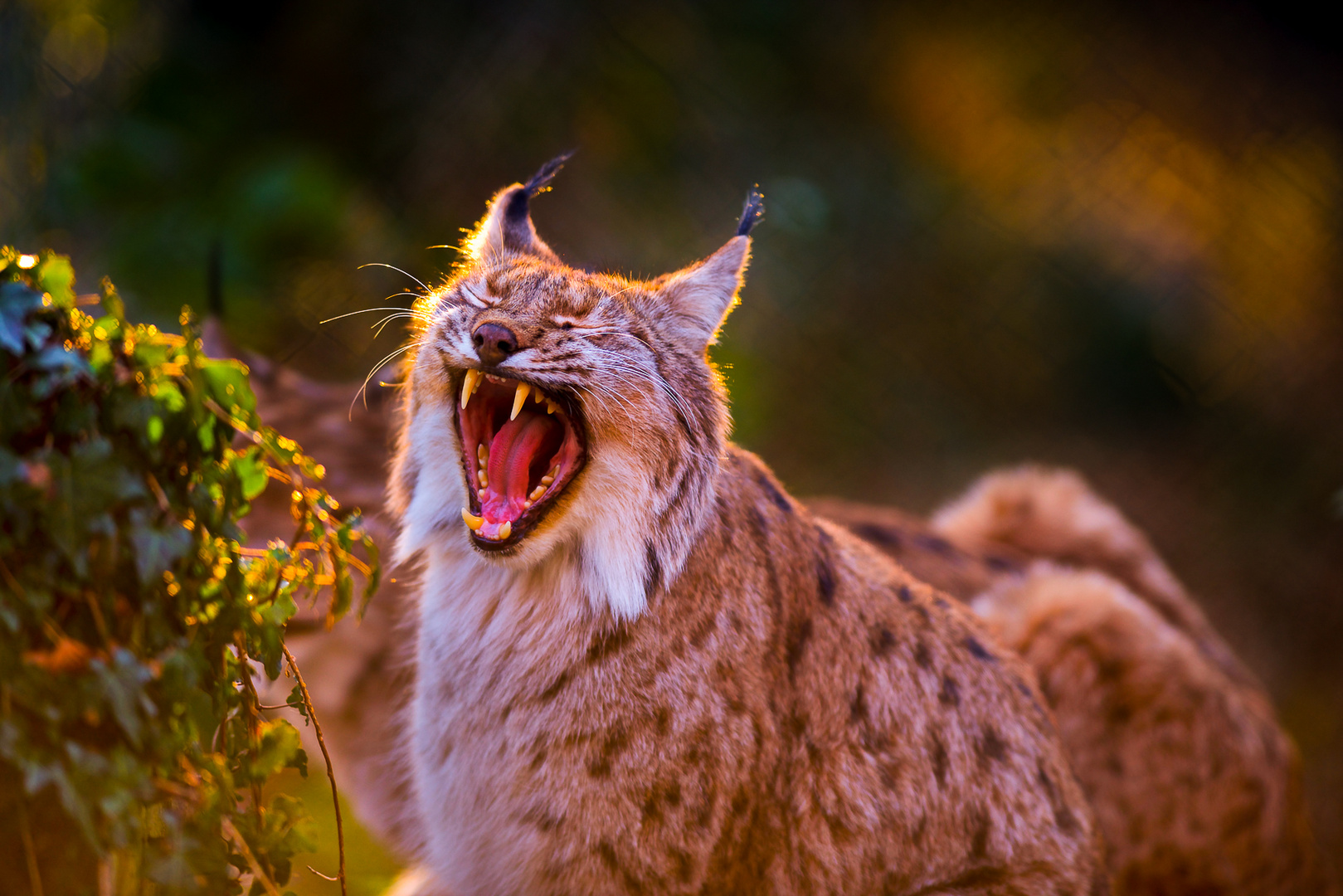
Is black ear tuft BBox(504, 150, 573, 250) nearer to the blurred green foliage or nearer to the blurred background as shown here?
the blurred green foliage

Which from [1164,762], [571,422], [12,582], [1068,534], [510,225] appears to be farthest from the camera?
[1068,534]

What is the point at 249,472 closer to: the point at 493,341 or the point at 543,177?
the point at 493,341

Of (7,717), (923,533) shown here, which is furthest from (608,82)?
(7,717)

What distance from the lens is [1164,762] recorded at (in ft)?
12.2

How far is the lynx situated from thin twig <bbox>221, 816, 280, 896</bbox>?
686 mm

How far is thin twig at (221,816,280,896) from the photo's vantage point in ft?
6.23

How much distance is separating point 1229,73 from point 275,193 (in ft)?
21.1

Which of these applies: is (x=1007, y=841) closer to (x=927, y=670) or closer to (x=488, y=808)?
(x=927, y=670)

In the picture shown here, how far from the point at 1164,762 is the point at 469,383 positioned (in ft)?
9.28

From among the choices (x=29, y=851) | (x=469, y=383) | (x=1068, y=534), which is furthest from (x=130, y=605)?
(x=1068, y=534)

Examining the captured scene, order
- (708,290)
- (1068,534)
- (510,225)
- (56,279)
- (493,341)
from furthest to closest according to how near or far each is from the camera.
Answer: (1068,534) → (510,225) → (708,290) → (493,341) → (56,279)

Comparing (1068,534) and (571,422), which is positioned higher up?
(1068,534)

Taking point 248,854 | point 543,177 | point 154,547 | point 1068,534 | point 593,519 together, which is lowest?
point 248,854

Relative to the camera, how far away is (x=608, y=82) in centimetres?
705
